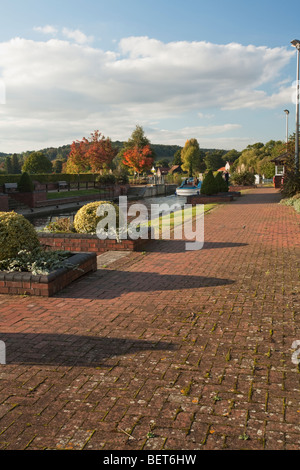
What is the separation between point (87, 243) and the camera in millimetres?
10062

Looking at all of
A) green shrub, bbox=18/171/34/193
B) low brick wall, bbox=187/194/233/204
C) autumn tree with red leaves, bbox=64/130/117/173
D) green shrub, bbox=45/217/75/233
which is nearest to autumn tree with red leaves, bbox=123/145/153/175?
autumn tree with red leaves, bbox=64/130/117/173

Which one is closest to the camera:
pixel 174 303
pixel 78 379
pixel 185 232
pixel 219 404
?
pixel 219 404

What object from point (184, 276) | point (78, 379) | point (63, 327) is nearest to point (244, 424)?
point (78, 379)

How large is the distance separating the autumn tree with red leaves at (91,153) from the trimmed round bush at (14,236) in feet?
178

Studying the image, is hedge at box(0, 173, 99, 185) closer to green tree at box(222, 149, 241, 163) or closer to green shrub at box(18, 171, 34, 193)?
green shrub at box(18, 171, 34, 193)

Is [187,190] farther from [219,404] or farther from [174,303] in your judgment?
[219,404]

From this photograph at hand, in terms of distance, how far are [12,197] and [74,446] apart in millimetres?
27503

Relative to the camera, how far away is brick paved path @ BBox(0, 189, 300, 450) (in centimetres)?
303

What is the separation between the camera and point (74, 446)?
2.87 m

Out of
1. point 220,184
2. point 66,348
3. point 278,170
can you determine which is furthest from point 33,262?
point 278,170

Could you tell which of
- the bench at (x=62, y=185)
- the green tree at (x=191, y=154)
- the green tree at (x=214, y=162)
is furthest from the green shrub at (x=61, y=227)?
the green tree at (x=214, y=162)

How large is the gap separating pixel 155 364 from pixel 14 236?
4.29 meters

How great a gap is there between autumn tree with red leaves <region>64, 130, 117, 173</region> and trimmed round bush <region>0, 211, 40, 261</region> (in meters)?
54.2

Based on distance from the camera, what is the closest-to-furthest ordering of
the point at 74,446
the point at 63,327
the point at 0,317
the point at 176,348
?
the point at 74,446 < the point at 176,348 < the point at 63,327 < the point at 0,317
